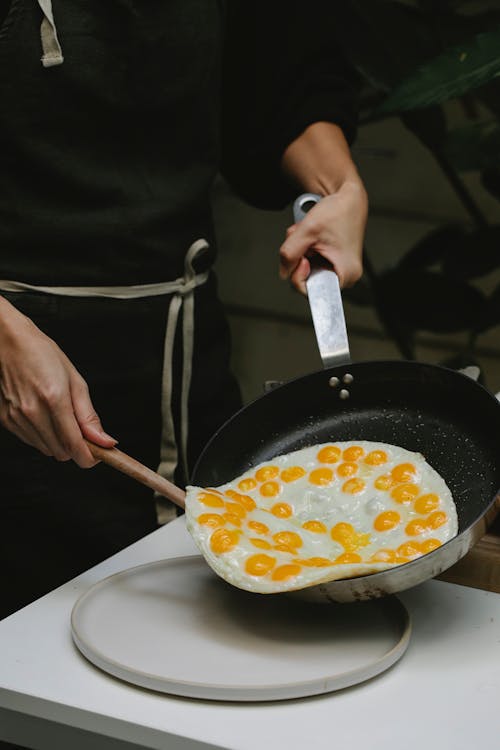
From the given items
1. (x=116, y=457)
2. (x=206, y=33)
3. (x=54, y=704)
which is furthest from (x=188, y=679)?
(x=206, y=33)

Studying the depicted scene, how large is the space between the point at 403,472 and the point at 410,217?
70.4 inches

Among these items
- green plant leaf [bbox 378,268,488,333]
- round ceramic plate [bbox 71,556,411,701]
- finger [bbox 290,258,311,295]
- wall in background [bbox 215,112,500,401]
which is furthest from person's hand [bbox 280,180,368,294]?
wall in background [bbox 215,112,500,401]

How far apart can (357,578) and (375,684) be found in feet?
0.30

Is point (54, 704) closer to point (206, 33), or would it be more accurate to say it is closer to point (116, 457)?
point (116, 457)

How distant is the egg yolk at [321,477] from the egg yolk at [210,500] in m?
0.13

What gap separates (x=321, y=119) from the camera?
1.63 metres

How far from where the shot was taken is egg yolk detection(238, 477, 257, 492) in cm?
122

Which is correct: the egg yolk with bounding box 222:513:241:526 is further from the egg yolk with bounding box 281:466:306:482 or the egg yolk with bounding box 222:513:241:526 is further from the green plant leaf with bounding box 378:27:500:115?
the green plant leaf with bounding box 378:27:500:115

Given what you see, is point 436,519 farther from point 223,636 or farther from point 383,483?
point 223,636

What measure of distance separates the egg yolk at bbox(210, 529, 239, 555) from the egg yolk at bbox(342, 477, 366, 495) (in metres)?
0.17

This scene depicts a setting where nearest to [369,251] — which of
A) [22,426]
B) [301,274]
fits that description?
[301,274]

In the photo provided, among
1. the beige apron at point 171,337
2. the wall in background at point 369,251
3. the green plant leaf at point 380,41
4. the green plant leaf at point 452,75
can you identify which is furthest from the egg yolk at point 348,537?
the wall in background at point 369,251

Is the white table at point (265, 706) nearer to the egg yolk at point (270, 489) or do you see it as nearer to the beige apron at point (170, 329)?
the egg yolk at point (270, 489)

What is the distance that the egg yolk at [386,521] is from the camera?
44.3 inches
